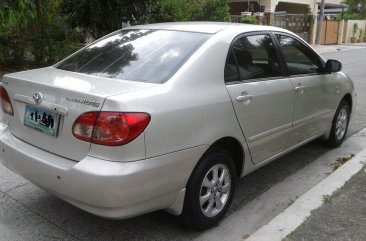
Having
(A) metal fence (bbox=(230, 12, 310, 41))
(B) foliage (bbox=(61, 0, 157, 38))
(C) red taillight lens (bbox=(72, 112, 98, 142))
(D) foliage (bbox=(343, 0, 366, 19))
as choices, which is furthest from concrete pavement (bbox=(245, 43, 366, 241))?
(D) foliage (bbox=(343, 0, 366, 19))

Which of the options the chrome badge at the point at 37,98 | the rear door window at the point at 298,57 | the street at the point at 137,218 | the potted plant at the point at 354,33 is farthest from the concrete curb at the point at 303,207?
the potted plant at the point at 354,33

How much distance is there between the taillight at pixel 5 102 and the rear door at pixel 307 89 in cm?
255

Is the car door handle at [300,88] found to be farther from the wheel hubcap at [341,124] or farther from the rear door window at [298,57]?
the wheel hubcap at [341,124]

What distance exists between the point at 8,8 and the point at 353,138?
7.49m

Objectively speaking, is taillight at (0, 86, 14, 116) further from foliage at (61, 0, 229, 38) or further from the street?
foliage at (61, 0, 229, 38)

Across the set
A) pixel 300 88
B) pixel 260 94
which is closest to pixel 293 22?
pixel 300 88

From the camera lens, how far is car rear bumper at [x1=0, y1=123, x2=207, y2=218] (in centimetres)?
281

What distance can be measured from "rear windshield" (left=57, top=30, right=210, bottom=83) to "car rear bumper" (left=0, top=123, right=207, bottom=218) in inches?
26.0

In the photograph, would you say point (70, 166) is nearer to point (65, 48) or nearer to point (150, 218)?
point (150, 218)

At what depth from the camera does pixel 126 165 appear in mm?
2824

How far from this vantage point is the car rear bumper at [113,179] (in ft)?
9.22

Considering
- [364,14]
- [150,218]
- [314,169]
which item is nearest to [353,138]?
[314,169]

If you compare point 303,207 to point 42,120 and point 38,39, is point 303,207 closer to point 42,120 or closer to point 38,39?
point 42,120

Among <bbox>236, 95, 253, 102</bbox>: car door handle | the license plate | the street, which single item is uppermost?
<bbox>236, 95, 253, 102</bbox>: car door handle
